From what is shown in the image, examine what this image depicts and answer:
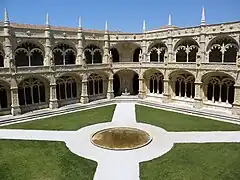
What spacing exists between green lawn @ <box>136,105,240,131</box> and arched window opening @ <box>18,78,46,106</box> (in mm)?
13293

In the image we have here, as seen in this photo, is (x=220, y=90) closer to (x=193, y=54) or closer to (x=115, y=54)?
(x=193, y=54)

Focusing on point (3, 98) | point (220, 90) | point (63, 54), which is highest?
point (63, 54)

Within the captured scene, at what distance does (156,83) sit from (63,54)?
14913 mm

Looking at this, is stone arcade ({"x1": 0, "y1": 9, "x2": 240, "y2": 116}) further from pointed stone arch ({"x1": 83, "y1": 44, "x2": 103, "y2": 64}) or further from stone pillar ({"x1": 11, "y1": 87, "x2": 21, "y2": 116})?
stone pillar ({"x1": 11, "y1": 87, "x2": 21, "y2": 116})

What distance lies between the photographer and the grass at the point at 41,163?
14.5 metres

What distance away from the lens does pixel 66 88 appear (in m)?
33.2

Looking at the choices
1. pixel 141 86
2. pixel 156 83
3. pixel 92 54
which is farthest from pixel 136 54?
pixel 92 54

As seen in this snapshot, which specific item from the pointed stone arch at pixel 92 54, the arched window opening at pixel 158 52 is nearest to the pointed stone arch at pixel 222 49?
the arched window opening at pixel 158 52

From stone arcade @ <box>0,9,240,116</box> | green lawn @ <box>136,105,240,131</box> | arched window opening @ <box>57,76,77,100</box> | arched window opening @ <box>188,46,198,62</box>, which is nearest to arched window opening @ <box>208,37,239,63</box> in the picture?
stone arcade @ <box>0,9,240,116</box>

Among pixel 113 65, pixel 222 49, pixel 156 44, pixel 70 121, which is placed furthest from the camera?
pixel 113 65

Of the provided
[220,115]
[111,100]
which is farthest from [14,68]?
[220,115]

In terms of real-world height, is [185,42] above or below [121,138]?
above

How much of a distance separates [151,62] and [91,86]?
10.1 m

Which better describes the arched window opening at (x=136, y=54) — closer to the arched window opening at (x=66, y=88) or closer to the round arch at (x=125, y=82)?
the round arch at (x=125, y=82)
